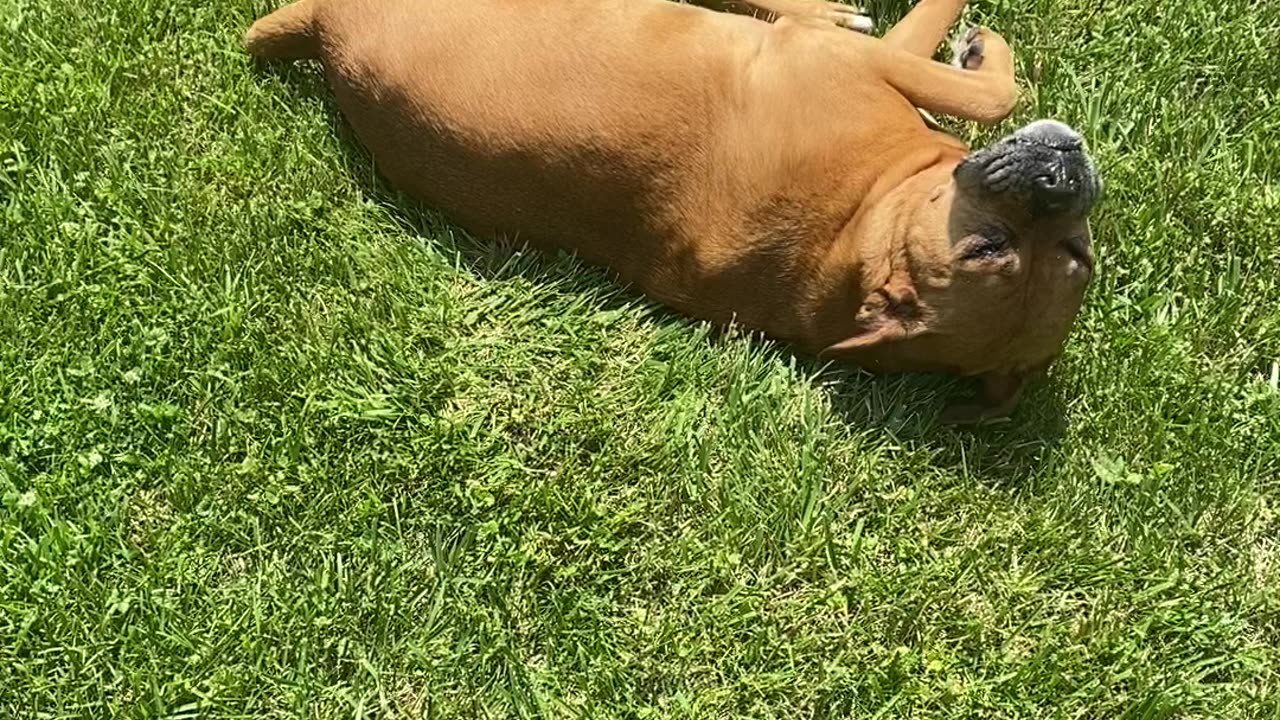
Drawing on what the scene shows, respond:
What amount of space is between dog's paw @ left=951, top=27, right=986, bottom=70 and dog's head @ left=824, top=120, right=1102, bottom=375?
25.6 inches

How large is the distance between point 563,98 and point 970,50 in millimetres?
1543

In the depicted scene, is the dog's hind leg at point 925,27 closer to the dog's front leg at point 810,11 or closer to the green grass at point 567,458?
the dog's front leg at point 810,11

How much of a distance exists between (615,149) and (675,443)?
3.45 feet

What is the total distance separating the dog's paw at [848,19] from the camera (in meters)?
4.45

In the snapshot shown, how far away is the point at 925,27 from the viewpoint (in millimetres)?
4266

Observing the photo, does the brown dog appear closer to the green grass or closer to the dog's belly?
the dog's belly

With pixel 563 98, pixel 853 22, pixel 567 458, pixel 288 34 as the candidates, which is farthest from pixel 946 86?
pixel 288 34

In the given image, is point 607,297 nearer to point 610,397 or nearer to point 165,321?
point 610,397

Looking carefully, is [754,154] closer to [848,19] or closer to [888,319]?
[888,319]

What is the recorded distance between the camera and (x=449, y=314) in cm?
445

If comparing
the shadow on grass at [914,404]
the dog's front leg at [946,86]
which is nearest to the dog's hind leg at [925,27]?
the dog's front leg at [946,86]

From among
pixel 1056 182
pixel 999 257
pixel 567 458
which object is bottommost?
pixel 567 458

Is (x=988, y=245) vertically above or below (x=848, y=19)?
below

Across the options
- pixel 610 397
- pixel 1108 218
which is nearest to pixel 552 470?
pixel 610 397
